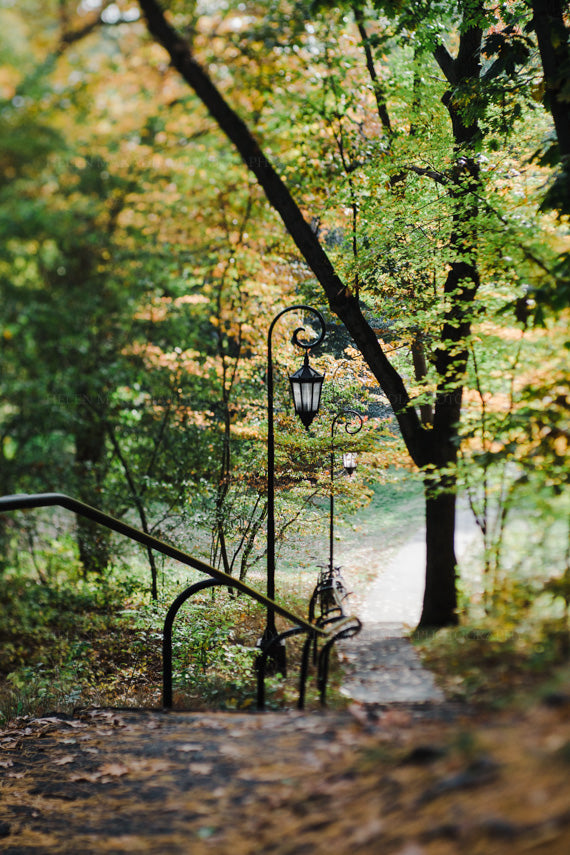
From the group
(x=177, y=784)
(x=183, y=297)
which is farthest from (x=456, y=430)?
(x=183, y=297)

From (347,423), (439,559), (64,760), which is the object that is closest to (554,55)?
(347,423)

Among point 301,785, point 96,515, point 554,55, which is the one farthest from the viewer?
point 554,55

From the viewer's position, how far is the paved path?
4156 millimetres

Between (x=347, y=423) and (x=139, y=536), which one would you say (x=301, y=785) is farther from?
(x=347, y=423)

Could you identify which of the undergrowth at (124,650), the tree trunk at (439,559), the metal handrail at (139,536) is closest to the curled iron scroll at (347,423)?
the tree trunk at (439,559)

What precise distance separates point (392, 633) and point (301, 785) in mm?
3413

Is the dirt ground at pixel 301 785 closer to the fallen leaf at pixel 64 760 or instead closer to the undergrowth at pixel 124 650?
the fallen leaf at pixel 64 760

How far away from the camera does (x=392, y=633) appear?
17.0 ft

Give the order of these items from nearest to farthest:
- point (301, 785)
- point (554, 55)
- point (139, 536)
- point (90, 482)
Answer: point (301, 785) → point (139, 536) → point (554, 55) → point (90, 482)

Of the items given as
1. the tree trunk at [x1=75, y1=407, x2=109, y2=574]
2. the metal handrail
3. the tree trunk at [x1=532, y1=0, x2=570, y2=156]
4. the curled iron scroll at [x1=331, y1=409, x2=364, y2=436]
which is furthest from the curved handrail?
the tree trunk at [x1=75, y1=407, x2=109, y2=574]

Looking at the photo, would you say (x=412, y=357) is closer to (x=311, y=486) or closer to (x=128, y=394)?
(x=311, y=486)

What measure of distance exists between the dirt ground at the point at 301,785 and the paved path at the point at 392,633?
4.13ft

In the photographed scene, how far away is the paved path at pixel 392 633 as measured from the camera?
416 cm

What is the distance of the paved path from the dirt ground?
126 cm
